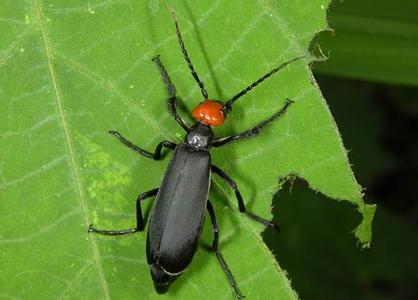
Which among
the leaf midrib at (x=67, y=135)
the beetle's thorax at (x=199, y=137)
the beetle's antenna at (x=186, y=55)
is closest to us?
the leaf midrib at (x=67, y=135)

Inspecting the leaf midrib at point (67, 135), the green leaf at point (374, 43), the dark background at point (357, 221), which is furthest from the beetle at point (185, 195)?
the dark background at point (357, 221)

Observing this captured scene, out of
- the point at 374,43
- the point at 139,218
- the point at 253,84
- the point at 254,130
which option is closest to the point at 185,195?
the point at 139,218

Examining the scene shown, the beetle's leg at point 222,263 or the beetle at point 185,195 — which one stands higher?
the beetle at point 185,195

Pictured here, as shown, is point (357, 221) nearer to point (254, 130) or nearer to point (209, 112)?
point (254, 130)

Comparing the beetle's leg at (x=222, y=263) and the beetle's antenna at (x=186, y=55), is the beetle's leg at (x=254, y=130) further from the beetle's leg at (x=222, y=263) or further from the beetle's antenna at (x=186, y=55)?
the beetle's leg at (x=222, y=263)

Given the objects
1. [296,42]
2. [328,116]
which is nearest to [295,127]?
[328,116]

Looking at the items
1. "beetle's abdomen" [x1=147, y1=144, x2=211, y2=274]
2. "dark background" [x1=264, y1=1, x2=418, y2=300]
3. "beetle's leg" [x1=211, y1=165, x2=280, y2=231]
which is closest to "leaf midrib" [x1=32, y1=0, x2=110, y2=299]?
"beetle's abdomen" [x1=147, y1=144, x2=211, y2=274]
